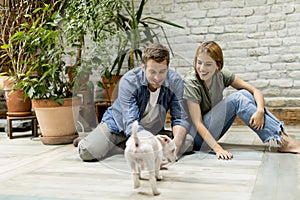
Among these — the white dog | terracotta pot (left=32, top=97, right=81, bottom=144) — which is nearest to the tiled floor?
the white dog

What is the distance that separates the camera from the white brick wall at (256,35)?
10.3 feet

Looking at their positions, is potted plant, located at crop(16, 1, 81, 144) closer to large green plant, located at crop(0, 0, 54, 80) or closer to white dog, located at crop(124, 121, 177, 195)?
large green plant, located at crop(0, 0, 54, 80)

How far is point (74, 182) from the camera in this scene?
1.53m

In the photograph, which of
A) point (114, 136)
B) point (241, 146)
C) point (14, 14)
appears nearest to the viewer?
point (114, 136)

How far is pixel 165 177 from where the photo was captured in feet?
5.14

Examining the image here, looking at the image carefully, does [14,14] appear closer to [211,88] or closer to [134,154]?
[211,88]

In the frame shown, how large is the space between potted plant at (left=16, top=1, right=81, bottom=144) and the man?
0.70 metres

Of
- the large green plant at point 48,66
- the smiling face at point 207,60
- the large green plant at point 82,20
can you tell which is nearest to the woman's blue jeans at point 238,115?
the smiling face at point 207,60

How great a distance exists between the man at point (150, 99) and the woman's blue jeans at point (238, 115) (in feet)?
0.84

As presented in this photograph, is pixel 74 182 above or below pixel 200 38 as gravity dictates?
below

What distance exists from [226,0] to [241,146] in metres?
1.52

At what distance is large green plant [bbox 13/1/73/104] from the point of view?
7.83 feet

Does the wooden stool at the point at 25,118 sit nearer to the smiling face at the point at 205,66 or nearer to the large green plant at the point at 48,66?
the large green plant at the point at 48,66

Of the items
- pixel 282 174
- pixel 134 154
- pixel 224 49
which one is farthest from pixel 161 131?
pixel 224 49
